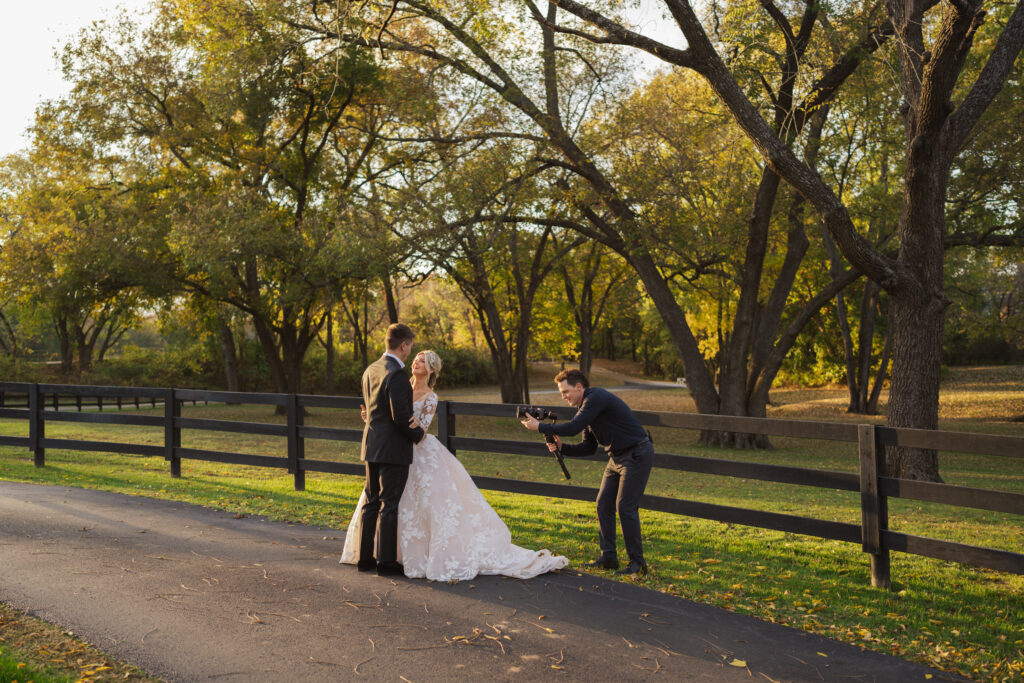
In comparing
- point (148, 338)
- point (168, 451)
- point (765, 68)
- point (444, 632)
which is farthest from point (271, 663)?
point (148, 338)

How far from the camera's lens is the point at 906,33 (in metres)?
12.8

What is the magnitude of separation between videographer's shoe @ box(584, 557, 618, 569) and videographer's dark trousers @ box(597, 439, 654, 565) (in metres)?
0.02

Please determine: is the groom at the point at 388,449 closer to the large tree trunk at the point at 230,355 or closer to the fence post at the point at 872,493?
the fence post at the point at 872,493

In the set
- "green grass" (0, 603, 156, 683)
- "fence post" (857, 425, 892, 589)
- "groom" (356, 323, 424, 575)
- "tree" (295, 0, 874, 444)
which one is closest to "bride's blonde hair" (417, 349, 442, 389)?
"groom" (356, 323, 424, 575)

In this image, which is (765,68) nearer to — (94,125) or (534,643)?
(534,643)

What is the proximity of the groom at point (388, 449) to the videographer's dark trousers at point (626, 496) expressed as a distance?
1.59 metres

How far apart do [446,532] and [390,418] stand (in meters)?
1.02

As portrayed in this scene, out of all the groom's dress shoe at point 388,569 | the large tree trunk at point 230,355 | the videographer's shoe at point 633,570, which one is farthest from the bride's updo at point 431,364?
the large tree trunk at point 230,355

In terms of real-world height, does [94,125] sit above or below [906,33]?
above

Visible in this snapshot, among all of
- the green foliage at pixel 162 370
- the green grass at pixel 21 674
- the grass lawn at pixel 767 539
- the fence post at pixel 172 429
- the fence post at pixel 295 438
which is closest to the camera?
the green grass at pixel 21 674

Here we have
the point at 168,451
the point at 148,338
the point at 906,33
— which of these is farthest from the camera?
the point at 148,338

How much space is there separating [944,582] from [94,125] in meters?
28.3

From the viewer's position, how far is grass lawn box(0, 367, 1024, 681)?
211 inches

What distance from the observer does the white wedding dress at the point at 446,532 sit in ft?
20.9
